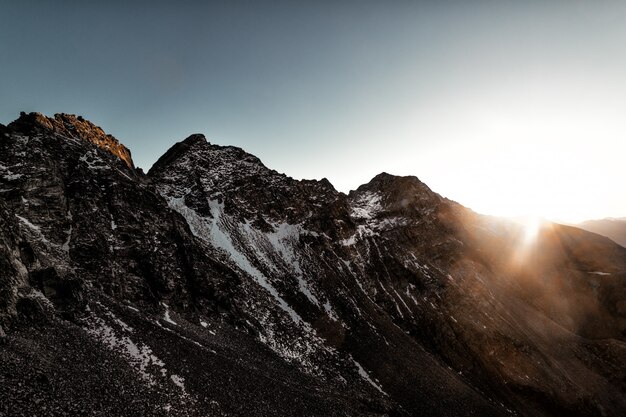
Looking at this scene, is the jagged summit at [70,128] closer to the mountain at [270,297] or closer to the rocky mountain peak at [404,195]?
the mountain at [270,297]

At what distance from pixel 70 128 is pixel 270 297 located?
68.4 meters

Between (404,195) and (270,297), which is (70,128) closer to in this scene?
(270,297)

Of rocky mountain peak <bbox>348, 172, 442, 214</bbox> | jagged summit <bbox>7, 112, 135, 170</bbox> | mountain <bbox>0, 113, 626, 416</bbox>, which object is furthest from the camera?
rocky mountain peak <bbox>348, 172, 442, 214</bbox>

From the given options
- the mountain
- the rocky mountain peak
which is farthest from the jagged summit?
the rocky mountain peak

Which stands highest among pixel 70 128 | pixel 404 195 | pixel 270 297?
pixel 70 128

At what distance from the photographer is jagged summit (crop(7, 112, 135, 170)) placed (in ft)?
223

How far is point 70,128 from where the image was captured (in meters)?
84.9

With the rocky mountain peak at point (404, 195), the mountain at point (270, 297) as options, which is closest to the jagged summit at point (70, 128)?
the mountain at point (270, 297)

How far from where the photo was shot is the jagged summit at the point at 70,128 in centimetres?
6806

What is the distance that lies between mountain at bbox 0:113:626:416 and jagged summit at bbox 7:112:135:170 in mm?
657

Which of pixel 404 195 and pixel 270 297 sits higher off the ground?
pixel 404 195

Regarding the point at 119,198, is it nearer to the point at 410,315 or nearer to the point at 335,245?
the point at 335,245

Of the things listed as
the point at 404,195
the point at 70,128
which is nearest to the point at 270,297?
the point at 404,195

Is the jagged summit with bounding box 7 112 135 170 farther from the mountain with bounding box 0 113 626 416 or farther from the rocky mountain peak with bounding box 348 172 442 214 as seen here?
the rocky mountain peak with bounding box 348 172 442 214
